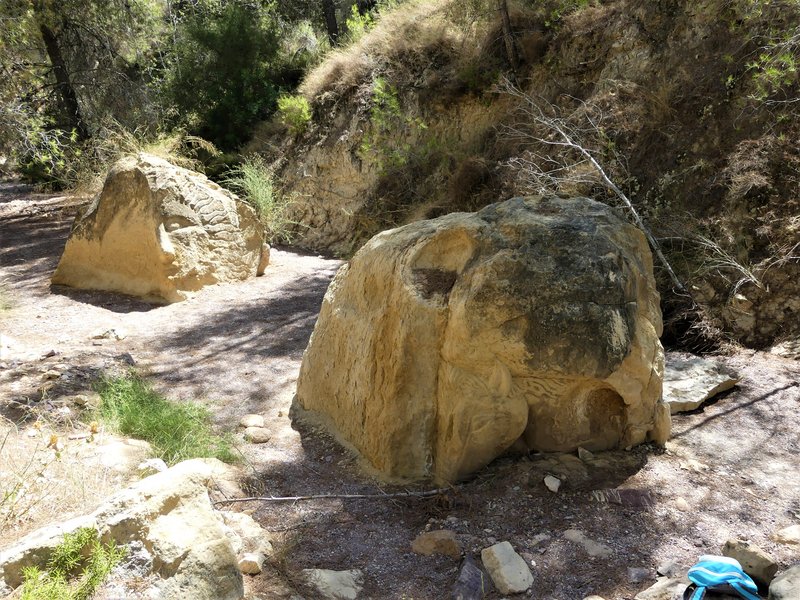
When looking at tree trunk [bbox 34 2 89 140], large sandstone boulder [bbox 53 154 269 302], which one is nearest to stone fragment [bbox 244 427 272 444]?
large sandstone boulder [bbox 53 154 269 302]

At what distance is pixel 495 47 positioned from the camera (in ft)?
31.9

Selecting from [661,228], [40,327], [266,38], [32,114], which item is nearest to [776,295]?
[661,228]

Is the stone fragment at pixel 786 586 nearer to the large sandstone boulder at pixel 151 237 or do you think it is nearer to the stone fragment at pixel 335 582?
the stone fragment at pixel 335 582

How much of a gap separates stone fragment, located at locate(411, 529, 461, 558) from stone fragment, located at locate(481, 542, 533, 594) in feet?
0.46

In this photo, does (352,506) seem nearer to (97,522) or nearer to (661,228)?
(97,522)

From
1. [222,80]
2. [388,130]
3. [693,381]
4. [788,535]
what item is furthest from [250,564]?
[222,80]

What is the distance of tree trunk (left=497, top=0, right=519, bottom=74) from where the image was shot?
8820mm

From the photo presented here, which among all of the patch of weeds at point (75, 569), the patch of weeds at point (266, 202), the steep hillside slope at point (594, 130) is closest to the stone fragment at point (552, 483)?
the patch of weeds at point (75, 569)

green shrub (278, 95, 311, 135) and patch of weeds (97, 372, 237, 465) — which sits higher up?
green shrub (278, 95, 311, 135)

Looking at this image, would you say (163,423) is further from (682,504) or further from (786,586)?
(786,586)

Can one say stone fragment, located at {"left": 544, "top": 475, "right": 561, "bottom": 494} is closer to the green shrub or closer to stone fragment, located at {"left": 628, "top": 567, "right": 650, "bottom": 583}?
stone fragment, located at {"left": 628, "top": 567, "right": 650, "bottom": 583}

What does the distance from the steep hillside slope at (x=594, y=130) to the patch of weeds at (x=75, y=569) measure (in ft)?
13.5

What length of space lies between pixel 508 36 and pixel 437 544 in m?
7.77

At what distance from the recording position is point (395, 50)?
37.0ft
